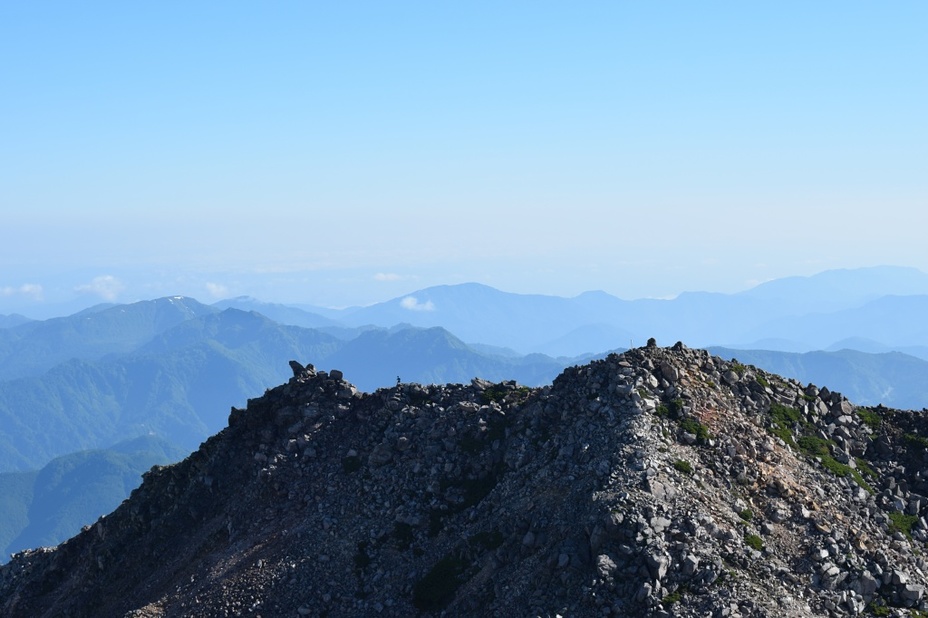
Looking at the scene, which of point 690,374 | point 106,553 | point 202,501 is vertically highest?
point 690,374

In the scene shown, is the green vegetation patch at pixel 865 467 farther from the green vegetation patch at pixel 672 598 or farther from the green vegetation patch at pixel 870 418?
the green vegetation patch at pixel 672 598

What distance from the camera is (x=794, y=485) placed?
39188mm

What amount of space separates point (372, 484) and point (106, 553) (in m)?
19.1

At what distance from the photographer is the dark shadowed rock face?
109 ft

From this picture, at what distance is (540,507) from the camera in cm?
3756

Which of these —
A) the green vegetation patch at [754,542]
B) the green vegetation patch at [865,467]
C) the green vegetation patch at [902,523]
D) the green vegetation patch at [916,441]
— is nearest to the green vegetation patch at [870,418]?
the green vegetation patch at [916,441]

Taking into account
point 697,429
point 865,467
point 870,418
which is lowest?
point 865,467

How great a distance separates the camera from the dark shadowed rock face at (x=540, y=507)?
3312cm

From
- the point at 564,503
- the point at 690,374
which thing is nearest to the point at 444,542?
the point at 564,503

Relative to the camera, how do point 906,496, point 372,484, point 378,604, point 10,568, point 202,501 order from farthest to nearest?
point 10,568
point 202,501
point 372,484
point 906,496
point 378,604

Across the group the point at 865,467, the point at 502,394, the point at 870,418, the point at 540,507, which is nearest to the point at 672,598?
the point at 540,507

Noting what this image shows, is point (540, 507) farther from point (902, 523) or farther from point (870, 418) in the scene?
point (870, 418)

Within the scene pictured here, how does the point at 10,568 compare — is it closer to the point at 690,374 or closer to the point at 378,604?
the point at 378,604

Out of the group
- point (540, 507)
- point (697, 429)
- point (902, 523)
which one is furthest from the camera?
point (902, 523)
